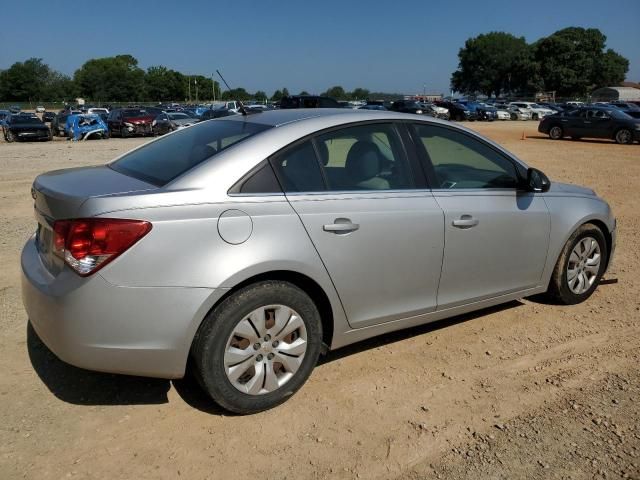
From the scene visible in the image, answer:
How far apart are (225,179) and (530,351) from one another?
244cm

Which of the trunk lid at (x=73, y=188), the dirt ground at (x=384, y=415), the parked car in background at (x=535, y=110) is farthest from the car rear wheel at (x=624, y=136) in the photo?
the parked car in background at (x=535, y=110)

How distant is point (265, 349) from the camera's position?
3084 millimetres

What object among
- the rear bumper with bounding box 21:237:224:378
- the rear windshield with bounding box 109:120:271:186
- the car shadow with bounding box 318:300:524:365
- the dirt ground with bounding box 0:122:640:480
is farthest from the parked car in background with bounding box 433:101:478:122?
the rear bumper with bounding box 21:237:224:378

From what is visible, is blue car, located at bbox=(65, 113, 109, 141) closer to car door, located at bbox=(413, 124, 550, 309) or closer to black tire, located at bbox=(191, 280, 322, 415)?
car door, located at bbox=(413, 124, 550, 309)

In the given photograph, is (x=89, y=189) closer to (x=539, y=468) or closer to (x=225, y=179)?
(x=225, y=179)

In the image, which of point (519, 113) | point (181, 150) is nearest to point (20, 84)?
point (519, 113)

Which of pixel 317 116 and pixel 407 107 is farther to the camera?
pixel 407 107

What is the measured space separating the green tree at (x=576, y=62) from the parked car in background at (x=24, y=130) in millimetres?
102085

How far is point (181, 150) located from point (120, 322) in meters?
1.25

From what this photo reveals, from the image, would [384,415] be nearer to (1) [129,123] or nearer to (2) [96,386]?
(2) [96,386]

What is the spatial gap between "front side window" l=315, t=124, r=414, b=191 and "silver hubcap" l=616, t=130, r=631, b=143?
24603mm

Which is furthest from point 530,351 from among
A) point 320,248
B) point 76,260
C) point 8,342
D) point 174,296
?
point 8,342

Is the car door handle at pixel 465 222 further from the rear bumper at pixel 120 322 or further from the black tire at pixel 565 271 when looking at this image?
the rear bumper at pixel 120 322

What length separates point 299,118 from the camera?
11.6 ft
